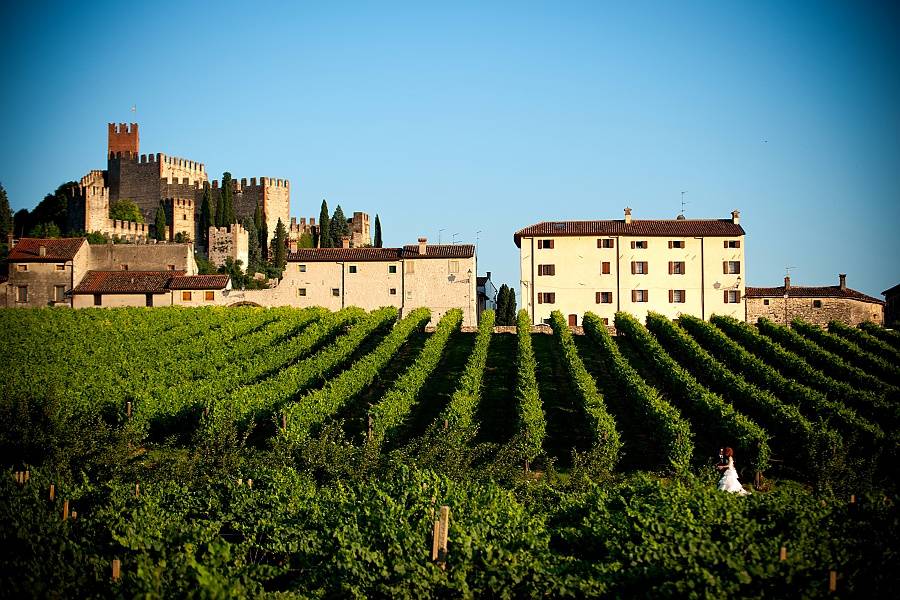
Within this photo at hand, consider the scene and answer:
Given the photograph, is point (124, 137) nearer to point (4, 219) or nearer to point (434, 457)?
point (4, 219)

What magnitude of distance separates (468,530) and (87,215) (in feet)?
210

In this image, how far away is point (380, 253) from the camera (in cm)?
5441

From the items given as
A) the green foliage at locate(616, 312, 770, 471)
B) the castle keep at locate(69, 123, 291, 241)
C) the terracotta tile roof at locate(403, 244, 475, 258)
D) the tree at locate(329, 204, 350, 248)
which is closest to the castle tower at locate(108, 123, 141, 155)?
the castle keep at locate(69, 123, 291, 241)

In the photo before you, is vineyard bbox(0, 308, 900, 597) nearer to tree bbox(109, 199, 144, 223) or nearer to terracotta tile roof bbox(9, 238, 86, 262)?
terracotta tile roof bbox(9, 238, 86, 262)

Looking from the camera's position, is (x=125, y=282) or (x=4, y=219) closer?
(x=125, y=282)

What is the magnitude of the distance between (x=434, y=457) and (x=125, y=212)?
62.3 meters

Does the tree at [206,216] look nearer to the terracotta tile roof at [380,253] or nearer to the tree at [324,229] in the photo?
the tree at [324,229]

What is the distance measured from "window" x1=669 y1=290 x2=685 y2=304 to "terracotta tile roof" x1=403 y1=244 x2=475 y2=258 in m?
11.1

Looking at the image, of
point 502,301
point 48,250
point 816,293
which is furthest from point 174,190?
point 816,293

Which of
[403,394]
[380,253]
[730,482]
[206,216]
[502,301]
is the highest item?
[206,216]

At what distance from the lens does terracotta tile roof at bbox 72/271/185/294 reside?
5350 centimetres

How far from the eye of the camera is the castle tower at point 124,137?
285 ft

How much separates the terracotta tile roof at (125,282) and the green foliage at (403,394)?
20.2 m

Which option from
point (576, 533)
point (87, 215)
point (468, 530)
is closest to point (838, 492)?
point (576, 533)
